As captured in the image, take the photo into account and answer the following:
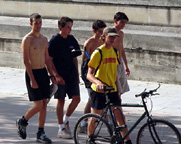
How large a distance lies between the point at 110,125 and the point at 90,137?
361 millimetres

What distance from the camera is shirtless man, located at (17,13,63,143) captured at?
764cm

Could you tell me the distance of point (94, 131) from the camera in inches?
276

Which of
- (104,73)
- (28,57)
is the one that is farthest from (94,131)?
(28,57)

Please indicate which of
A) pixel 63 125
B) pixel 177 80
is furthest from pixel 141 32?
pixel 63 125

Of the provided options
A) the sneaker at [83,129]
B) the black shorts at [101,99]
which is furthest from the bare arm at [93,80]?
the sneaker at [83,129]

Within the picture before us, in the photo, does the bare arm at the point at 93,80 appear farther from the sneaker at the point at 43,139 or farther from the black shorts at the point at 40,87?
the sneaker at the point at 43,139


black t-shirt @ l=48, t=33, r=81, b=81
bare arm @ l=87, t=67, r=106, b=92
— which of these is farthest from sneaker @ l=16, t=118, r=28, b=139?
bare arm @ l=87, t=67, r=106, b=92

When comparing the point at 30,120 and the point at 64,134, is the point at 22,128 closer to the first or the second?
the point at 64,134

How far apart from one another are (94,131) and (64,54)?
5.01ft

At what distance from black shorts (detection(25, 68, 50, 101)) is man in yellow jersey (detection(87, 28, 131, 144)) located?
0.80 metres

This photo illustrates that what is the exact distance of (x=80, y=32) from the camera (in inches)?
502

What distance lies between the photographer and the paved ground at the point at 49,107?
8352 mm

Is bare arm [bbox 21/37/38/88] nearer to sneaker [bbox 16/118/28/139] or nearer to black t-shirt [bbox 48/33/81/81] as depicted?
black t-shirt [bbox 48/33/81/81]

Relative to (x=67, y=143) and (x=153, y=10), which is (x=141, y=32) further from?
(x=67, y=143)
